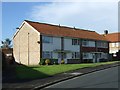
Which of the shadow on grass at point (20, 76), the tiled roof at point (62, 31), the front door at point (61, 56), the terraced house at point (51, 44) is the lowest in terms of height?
the shadow on grass at point (20, 76)

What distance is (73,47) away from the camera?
56.8 metres

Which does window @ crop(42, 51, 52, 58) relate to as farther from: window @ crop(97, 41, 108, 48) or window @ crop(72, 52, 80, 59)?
window @ crop(97, 41, 108, 48)

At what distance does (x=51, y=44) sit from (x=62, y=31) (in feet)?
20.0

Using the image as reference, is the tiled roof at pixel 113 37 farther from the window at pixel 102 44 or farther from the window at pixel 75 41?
the window at pixel 75 41

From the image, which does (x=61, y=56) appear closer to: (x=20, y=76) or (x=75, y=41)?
(x=75, y=41)

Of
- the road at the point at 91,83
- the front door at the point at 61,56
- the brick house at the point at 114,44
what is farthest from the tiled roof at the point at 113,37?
the road at the point at 91,83

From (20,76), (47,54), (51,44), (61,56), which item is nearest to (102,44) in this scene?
(61,56)

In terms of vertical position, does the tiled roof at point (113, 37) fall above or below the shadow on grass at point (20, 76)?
above

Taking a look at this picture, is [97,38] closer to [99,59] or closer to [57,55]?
[99,59]

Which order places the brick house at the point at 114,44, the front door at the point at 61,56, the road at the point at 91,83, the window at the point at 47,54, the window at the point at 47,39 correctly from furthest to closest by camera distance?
the brick house at the point at 114,44 < the front door at the point at 61,56 < the window at the point at 47,54 < the window at the point at 47,39 < the road at the point at 91,83

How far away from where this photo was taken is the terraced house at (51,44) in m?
49.7

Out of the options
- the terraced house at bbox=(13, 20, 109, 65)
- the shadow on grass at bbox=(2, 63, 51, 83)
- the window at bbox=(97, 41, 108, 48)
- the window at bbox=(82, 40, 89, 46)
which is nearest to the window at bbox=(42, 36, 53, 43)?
the terraced house at bbox=(13, 20, 109, 65)

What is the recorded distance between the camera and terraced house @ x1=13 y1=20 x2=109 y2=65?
49656 millimetres

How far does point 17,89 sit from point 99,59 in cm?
5026
